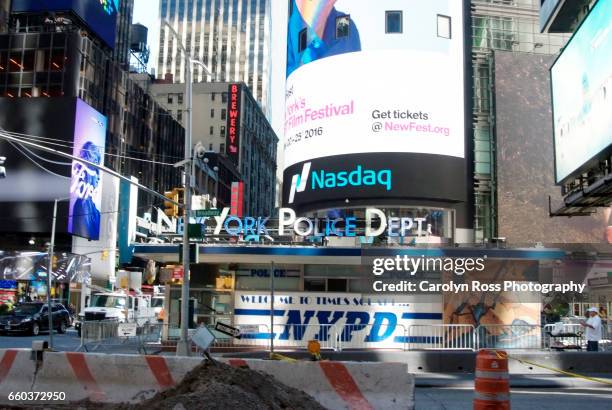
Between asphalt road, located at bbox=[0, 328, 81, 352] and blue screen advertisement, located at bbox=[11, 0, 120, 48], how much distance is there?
44.1 m

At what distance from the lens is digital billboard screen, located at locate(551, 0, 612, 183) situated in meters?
20.0

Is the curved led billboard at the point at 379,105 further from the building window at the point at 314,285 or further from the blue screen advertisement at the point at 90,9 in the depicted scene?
the blue screen advertisement at the point at 90,9

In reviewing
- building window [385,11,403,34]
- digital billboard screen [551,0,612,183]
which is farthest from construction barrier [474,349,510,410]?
building window [385,11,403,34]

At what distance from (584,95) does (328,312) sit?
1160cm

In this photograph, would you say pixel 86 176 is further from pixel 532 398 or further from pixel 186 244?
pixel 532 398

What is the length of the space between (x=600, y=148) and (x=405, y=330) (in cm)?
795

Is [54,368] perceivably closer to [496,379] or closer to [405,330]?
[496,379]

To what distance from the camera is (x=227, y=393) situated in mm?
8883

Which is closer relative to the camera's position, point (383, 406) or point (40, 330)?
point (383, 406)

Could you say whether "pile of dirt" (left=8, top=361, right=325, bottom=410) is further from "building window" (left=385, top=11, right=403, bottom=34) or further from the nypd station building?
"building window" (left=385, top=11, right=403, bottom=34)

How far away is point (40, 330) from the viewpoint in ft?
122

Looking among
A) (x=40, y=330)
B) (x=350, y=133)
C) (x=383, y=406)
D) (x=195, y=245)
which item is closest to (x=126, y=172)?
(x=40, y=330)

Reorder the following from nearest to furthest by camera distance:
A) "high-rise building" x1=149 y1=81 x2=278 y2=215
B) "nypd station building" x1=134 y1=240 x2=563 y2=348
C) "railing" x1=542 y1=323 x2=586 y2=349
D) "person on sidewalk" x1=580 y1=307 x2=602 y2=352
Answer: "person on sidewalk" x1=580 y1=307 x2=602 y2=352
"railing" x1=542 y1=323 x2=586 y2=349
"nypd station building" x1=134 y1=240 x2=563 y2=348
"high-rise building" x1=149 y1=81 x2=278 y2=215

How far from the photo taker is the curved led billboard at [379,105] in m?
32.4
